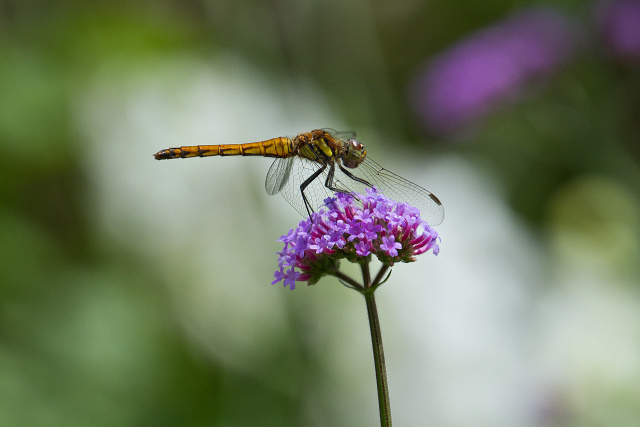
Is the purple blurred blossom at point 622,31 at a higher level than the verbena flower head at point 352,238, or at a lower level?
higher

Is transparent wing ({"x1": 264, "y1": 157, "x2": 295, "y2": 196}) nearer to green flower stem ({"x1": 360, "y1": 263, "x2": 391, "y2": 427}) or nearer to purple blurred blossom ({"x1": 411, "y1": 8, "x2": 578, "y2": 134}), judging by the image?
green flower stem ({"x1": 360, "y1": 263, "x2": 391, "y2": 427})

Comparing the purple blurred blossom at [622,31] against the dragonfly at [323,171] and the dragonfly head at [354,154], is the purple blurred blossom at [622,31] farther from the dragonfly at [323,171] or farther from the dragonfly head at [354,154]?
the dragonfly head at [354,154]

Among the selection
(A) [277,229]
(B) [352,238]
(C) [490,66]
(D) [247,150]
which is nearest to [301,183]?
(D) [247,150]

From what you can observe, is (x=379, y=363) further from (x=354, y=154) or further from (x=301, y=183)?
(x=301, y=183)

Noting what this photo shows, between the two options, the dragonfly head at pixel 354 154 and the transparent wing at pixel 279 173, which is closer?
the dragonfly head at pixel 354 154

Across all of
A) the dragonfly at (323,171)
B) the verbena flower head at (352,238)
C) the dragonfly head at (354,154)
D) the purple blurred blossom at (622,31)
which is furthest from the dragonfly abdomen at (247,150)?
the purple blurred blossom at (622,31)

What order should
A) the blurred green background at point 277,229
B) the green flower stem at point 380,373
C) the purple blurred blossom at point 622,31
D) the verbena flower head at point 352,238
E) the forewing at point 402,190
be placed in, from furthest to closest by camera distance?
the purple blurred blossom at point 622,31
the blurred green background at point 277,229
the forewing at point 402,190
the verbena flower head at point 352,238
the green flower stem at point 380,373

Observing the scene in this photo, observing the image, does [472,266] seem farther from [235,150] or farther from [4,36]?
[4,36]
